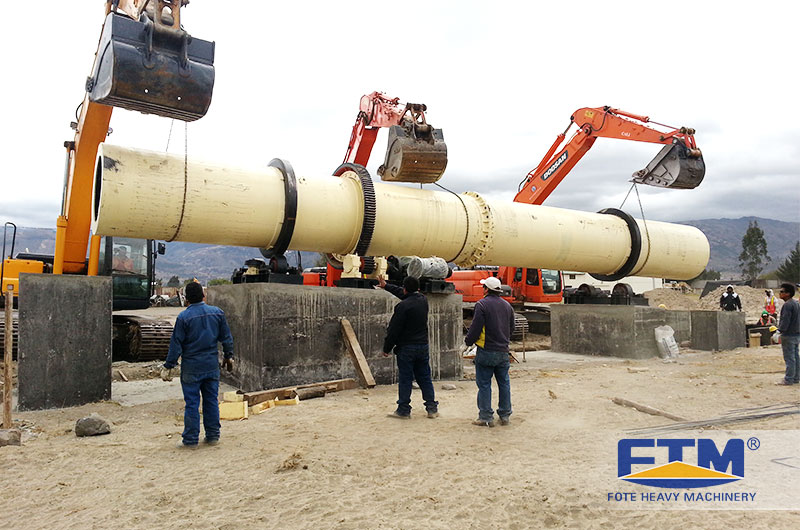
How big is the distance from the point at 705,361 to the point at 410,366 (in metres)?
7.18

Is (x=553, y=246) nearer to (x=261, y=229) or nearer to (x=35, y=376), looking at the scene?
(x=261, y=229)

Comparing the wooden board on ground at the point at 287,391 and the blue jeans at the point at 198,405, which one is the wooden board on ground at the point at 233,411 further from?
the blue jeans at the point at 198,405

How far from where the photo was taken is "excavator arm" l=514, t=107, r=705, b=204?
367 inches

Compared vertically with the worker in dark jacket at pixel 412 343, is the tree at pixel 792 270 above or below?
above

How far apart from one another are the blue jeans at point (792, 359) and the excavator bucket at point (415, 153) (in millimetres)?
5281

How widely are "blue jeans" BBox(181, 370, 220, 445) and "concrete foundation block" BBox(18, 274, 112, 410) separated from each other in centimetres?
229

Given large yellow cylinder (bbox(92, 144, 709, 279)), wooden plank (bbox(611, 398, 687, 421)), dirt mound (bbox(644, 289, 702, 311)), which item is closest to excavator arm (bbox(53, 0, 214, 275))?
large yellow cylinder (bbox(92, 144, 709, 279))

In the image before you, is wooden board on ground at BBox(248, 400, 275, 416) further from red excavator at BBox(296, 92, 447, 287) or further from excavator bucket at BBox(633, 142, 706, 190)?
excavator bucket at BBox(633, 142, 706, 190)

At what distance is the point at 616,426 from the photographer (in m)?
5.11

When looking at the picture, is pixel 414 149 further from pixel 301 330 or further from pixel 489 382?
pixel 489 382

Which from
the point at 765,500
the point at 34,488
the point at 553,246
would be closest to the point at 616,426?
the point at 765,500

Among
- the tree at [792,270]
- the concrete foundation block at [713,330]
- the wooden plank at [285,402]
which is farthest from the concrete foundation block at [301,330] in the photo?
the tree at [792,270]

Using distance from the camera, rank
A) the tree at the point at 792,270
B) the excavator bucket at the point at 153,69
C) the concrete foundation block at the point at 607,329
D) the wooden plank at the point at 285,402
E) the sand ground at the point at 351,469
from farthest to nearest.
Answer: the tree at the point at 792,270
the concrete foundation block at the point at 607,329
the wooden plank at the point at 285,402
the excavator bucket at the point at 153,69
the sand ground at the point at 351,469

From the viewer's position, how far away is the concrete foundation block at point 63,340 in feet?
19.1
